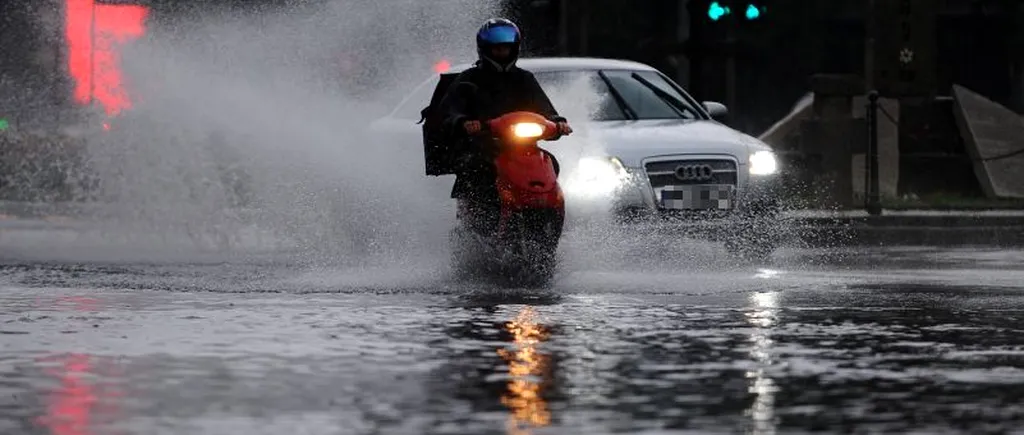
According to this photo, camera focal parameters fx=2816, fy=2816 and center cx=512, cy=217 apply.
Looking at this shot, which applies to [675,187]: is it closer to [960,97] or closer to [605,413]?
[605,413]

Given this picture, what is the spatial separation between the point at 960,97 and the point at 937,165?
969 millimetres

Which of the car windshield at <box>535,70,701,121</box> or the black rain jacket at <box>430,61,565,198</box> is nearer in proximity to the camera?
the black rain jacket at <box>430,61,565,198</box>

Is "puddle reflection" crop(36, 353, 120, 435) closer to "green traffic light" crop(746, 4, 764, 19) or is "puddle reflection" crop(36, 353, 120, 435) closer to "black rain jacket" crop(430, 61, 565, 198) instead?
"black rain jacket" crop(430, 61, 565, 198)

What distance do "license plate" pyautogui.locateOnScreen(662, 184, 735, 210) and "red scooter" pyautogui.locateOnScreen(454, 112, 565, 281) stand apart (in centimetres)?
248

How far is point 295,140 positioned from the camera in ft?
75.4

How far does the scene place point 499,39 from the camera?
17125 mm

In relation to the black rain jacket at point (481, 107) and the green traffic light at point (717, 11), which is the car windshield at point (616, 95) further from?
the green traffic light at point (717, 11)

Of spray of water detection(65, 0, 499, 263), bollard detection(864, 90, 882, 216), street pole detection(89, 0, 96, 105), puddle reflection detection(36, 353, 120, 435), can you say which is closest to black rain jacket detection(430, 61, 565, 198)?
spray of water detection(65, 0, 499, 263)

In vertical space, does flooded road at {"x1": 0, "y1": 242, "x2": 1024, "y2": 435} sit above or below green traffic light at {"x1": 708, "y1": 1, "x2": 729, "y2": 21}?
below

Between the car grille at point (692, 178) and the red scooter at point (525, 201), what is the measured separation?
245 cm

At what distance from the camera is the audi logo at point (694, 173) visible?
19312 mm

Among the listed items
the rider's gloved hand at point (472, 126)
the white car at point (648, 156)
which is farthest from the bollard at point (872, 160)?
the rider's gloved hand at point (472, 126)

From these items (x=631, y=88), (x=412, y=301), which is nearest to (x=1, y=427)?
(x=412, y=301)

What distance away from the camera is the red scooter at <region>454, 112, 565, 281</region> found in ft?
54.4
